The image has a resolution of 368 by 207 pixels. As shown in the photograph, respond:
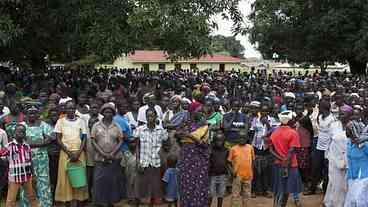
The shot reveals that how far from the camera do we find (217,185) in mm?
6605

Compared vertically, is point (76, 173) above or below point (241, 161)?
below

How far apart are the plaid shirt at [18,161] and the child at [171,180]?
5.64 ft

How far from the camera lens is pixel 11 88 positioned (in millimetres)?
10391

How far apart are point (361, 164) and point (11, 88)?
7169 mm

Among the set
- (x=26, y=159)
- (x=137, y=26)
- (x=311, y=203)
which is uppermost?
(x=137, y=26)


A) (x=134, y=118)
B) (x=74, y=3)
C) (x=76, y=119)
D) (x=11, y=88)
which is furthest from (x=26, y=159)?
(x=74, y=3)

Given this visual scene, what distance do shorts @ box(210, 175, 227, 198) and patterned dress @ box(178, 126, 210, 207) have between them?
40cm

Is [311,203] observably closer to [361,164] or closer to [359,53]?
[361,164]

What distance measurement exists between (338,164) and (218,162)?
150 centimetres

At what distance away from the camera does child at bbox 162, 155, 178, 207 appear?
673cm

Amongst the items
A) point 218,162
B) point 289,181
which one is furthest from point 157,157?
point 289,181

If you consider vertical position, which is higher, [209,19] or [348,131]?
[209,19]

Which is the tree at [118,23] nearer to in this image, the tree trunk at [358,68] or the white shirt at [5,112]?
the white shirt at [5,112]

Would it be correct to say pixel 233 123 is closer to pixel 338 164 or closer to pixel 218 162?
pixel 218 162
